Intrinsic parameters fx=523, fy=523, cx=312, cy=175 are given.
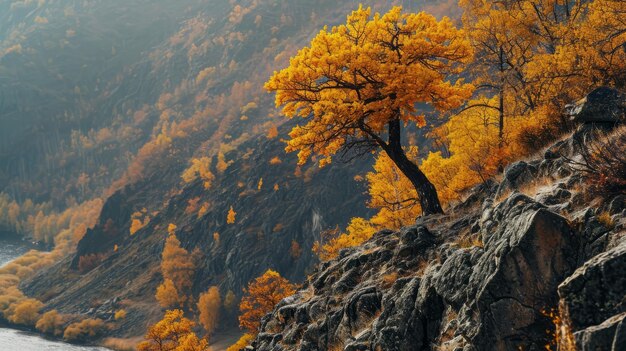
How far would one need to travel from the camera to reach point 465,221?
1706 centimetres

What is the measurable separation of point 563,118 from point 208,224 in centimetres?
13372

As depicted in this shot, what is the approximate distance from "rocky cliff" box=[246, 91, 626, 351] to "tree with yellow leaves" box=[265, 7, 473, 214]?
15.3 ft

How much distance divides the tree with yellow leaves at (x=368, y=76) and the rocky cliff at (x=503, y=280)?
15.3ft

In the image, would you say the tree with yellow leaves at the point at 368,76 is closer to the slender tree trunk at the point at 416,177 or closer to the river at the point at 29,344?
the slender tree trunk at the point at 416,177

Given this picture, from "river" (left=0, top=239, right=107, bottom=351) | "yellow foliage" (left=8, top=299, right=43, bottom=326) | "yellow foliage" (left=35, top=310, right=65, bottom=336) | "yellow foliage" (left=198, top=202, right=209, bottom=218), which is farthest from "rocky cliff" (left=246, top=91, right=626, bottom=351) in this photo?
"yellow foliage" (left=8, top=299, right=43, bottom=326)

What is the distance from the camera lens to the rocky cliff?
8977mm

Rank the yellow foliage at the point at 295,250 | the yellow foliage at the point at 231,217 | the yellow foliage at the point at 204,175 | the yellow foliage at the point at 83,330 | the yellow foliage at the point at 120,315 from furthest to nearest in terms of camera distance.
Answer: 1. the yellow foliage at the point at 204,175
2. the yellow foliage at the point at 231,217
3. the yellow foliage at the point at 120,315
4. the yellow foliage at the point at 83,330
5. the yellow foliage at the point at 295,250

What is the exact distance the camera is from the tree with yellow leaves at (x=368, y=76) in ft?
64.4

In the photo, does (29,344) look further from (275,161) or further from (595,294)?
(595,294)

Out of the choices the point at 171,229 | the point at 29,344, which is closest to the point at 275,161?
the point at 171,229

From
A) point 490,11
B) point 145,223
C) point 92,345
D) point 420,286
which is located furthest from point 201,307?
point 420,286

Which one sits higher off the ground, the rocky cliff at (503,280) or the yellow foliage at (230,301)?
the yellow foliage at (230,301)

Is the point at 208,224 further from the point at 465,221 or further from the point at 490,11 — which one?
the point at 465,221

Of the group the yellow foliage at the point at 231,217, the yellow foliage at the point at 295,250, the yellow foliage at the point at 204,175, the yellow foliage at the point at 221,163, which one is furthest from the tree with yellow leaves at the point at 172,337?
the yellow foliage at the point at 221,163
